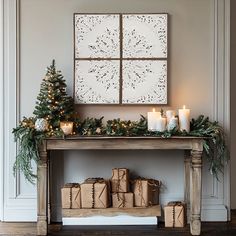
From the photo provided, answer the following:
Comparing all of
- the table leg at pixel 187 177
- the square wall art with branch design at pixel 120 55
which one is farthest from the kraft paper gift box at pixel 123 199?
the square wall art with branch design at pixel 120 55

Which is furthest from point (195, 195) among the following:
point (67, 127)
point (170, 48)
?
point (170, 48)

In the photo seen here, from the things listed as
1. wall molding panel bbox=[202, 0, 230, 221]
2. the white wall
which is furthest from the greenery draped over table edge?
the white wall

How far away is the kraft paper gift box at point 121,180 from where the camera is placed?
396 cm

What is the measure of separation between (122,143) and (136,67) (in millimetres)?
826

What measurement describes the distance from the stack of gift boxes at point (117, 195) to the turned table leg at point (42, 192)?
10.8 inches

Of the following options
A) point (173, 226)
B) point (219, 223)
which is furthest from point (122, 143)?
point (219, 223)

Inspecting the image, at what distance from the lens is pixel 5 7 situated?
410 cm

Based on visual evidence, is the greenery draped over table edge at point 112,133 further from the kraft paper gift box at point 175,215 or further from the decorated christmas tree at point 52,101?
the kraft paper gift box at point 175,215

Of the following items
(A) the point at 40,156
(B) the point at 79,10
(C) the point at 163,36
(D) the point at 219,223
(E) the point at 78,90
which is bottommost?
(D) the point at 219,223

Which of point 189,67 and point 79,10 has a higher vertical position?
point 79,10

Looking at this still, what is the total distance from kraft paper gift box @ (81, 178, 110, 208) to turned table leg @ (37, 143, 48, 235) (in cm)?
38

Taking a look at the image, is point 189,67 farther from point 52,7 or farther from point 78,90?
point 52,7

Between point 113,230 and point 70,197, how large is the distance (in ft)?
1.58

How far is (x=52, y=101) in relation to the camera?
384cm
